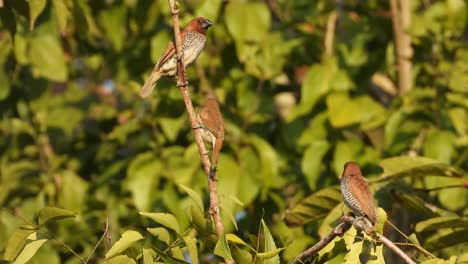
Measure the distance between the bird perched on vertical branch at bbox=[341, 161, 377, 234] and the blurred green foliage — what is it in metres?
1.78

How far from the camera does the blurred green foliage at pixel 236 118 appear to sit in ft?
22.5

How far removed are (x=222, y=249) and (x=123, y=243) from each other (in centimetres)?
35

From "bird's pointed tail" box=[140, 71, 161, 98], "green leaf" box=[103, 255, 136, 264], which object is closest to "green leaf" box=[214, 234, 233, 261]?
"green leaf" box=[103, 255, 136, 264]

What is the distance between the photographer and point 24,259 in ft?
11.9

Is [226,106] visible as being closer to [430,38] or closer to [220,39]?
[220,39]

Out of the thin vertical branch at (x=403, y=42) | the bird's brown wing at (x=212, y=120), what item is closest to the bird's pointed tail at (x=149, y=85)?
the bird's brown wing at (x=212, y=120)

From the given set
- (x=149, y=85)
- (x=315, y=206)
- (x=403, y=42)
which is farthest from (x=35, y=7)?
(x=403, y=42)

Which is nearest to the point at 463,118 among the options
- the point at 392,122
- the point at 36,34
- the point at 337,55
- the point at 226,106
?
the point at 392,122

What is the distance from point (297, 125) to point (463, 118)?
1.13 m

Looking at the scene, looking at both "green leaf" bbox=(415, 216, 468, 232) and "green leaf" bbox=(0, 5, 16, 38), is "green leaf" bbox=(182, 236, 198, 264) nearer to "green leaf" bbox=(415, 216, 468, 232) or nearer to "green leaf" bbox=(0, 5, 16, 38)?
"green leaf" bbox=(415, 216, 468, 232)

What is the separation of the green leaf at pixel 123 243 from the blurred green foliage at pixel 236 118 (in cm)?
Result: 287

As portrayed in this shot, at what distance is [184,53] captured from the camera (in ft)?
16.8

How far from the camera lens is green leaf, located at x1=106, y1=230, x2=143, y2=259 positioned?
138 inches

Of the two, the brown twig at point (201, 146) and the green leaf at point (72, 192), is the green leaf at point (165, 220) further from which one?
the green leaf at point (72, 192)
